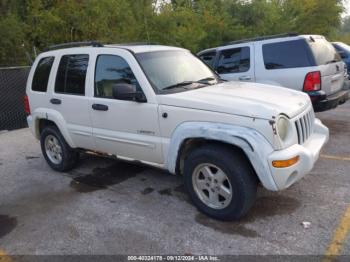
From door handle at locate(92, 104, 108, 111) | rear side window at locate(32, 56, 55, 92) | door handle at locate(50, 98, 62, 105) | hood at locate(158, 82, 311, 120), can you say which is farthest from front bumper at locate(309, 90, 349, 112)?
rear side window at locate(32, 56, 55, 92)

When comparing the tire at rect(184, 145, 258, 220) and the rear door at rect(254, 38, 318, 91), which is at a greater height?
the rear door at rect(254, 38, 318, 91)

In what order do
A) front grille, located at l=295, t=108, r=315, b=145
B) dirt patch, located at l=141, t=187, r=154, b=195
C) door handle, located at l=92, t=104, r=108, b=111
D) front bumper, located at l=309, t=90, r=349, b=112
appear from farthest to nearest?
1. front bumper, located at l=309, t=90, r=349, b=112
2. dirt patch, located at l=141, t=187, r=154, b=195
3. door handle, located at l=92, t=104, r=108, b=111
4. front grille, located at l=295, t=108, r=315, b=145

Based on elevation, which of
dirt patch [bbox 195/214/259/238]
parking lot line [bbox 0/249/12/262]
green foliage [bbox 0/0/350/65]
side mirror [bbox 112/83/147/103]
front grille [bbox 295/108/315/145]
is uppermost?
green foliage [bbox 0/0/350/65]

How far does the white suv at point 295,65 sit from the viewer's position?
6387mm

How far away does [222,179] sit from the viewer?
379 cm

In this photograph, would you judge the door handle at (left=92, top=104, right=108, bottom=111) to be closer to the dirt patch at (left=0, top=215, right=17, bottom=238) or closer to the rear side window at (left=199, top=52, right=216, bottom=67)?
the dirt patch at (left=0, top=215, right=17, bottom=238)

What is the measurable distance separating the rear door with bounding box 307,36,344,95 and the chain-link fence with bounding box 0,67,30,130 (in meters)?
7.06

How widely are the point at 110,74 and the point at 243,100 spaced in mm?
1800

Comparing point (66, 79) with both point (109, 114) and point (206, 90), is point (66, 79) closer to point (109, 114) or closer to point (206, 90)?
point (109, 114)

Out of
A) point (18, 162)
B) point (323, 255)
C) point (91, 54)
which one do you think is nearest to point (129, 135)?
point (91, 54)

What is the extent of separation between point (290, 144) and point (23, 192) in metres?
3.59

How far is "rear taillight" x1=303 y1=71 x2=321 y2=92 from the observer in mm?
6348

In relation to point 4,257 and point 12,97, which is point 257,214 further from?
point 12,97

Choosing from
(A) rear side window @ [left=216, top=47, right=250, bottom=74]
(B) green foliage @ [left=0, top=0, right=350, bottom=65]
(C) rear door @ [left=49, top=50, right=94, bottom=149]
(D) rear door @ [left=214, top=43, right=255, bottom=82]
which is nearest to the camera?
(C) rear door @ [left=49, top=50, right=94, bottom=149]
